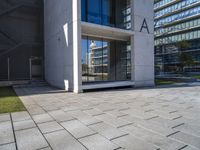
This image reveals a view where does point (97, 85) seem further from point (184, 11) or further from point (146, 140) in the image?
point (184, 11)

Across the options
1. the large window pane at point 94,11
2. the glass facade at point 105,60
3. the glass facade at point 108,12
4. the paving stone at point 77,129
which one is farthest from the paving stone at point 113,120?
the large window pane at point 94,11

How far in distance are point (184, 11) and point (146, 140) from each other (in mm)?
57341

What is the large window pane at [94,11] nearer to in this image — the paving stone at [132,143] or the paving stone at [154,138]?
the paving stone at [154,138]

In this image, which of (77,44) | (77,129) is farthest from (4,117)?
(77,44)

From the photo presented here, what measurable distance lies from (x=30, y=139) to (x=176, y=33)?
191ft

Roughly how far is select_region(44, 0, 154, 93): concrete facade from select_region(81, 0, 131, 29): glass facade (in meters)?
0.74

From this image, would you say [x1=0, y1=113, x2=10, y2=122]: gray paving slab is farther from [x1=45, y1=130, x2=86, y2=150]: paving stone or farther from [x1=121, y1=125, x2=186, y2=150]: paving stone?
[x1=121, y1=125, x2=186, y2=150]: paving stone

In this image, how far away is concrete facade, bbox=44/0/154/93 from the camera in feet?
36.6

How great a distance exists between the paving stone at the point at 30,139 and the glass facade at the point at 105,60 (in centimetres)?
895

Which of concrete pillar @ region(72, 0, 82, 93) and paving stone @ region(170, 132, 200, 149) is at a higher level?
concrete pillar @ region(72, 0, 82, 93)

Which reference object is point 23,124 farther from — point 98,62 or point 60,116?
point 98,62

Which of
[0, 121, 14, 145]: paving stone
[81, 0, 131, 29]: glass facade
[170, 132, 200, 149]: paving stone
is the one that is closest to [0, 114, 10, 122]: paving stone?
[0, 121, 14, 145]: paving stone

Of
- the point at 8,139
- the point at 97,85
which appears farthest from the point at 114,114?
the point at 97,85

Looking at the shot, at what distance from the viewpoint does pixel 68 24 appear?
11969 millimetres
